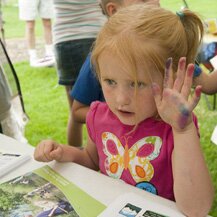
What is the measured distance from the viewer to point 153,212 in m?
0.79

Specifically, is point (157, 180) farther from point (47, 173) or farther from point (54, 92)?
point (54, 92)

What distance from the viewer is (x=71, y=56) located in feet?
6.43

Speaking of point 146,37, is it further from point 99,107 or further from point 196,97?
point 99,107

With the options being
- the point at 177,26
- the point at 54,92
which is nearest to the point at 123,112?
the point at 177,26

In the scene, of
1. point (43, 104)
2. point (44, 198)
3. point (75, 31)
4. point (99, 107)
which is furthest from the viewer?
point (43, 104)

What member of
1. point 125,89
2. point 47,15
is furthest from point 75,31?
point 47,15

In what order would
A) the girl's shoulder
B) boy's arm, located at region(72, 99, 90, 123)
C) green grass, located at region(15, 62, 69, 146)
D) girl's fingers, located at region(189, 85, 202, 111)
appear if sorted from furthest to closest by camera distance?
green grass, located at region(15, 62, 69, 146) → boy's arm, located at region(72, 99, 90, 123) → the girl's shoulder → girl's fingers, located at region(189, 85, 202, 111)

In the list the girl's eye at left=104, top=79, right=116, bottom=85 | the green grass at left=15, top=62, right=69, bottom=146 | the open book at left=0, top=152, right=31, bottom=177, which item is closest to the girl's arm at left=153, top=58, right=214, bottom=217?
→ the girl's eye at left=104, top=79, right=116, bottom=85

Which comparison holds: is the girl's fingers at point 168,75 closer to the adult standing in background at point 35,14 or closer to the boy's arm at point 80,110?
the boy's arm at point 80,110

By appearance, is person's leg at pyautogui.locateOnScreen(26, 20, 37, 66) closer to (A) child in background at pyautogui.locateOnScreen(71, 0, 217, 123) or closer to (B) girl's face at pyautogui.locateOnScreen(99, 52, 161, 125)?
(A) child in background at pyautogui.locateOnScreen(71, 0, 217, 123)

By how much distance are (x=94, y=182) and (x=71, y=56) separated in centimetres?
114

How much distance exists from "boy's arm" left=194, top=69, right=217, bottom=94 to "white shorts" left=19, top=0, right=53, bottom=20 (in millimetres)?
3613

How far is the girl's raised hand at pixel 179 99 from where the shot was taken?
2.54 feet

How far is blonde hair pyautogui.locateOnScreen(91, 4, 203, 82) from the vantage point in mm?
854
